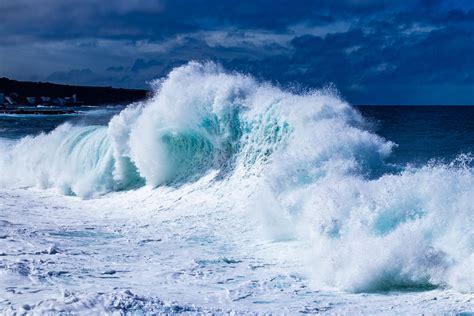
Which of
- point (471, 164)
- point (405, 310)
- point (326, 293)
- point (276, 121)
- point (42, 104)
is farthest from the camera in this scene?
point (42, 104)

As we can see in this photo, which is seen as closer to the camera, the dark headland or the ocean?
the ocean

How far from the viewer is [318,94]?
15.0 metres

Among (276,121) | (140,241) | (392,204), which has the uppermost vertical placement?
(276,121)

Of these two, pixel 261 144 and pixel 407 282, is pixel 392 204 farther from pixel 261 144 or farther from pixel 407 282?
pixel 261 144

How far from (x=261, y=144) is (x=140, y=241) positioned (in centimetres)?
501

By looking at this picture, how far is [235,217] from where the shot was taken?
11.7 metres

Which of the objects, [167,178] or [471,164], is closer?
[167,178]

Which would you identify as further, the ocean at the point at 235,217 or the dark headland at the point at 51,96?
the dark headland at the point at 51,96

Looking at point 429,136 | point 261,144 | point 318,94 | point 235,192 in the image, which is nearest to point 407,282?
point 235,192

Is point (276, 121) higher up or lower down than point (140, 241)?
higher up

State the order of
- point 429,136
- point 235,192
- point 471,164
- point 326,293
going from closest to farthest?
1. point 326,293
2. point 235,192
3. point 471,164
4. point 429,136

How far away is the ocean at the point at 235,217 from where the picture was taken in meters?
6.88

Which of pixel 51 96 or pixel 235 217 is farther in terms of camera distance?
pixel 51 96

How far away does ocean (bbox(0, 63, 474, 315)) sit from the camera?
688cm
